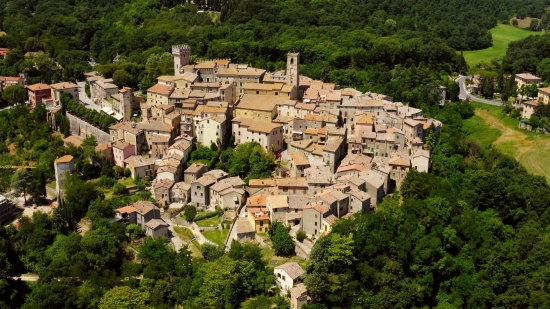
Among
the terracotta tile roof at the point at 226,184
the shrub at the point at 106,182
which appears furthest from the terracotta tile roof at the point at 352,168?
the shrub at the point at 106,182

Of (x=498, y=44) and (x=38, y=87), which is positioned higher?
(x=498, y=44)

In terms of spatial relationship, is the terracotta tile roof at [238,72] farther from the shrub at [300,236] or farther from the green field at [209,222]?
the shrub at [300,236]

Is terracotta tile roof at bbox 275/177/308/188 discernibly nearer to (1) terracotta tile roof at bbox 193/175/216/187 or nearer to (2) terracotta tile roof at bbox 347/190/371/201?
(2) terracotta tile roof at bbox 347/190/371/201

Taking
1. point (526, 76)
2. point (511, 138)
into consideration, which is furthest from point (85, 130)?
point (526, 76)

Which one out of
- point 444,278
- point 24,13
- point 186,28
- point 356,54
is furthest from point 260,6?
point 444,278

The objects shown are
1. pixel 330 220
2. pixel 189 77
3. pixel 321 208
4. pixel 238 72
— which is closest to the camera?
pixel 330 220

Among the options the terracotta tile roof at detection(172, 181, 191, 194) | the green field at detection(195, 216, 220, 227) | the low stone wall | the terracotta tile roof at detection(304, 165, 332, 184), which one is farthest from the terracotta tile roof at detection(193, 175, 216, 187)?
the low stone wall

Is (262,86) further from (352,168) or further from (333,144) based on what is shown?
(352,168)
